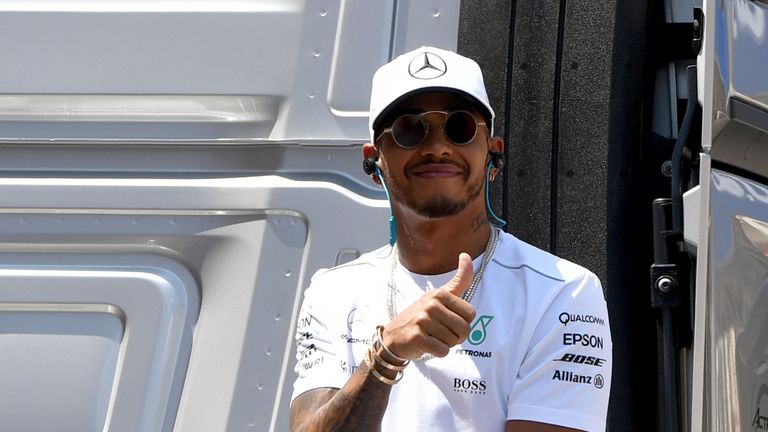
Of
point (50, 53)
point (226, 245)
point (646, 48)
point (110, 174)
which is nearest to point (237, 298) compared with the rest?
point (226, 245)

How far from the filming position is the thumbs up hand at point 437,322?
5.65 feet

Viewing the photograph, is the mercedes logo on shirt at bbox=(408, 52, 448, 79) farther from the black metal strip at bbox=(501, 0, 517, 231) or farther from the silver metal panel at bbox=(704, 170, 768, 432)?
the silver metal panel at bbox=(704, 170, 768, 432)

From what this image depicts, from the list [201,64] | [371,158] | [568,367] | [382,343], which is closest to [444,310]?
[382,343]

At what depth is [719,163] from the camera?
7.36ft

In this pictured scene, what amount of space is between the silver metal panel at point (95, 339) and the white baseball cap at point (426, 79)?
26.9 inches

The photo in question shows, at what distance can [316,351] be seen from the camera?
2088 millimetres

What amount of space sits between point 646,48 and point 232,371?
104cm

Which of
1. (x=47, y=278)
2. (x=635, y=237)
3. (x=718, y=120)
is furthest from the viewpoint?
(x=47, y=278)

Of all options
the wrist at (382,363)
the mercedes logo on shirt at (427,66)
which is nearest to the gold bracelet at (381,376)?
the wrist at (382,363)

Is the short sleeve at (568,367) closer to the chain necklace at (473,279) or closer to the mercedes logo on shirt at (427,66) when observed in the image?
the chain necklace at (473,279)

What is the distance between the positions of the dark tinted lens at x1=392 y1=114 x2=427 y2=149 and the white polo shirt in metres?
0.23

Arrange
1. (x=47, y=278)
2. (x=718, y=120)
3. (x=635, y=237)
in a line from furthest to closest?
(x=47, y=278)
(x=635, y=237)
(x=718, y=120)

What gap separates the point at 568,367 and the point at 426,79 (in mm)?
520

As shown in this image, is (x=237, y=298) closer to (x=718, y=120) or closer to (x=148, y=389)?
(x=148, y=389)
